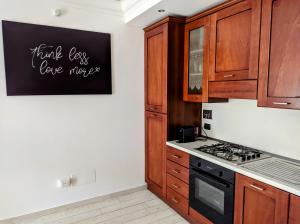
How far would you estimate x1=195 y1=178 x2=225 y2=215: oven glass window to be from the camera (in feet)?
6.35

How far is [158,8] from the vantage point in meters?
2.21

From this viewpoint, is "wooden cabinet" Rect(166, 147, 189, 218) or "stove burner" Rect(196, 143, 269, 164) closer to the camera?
"stove burner" Rect(196, 143, 269, 164)

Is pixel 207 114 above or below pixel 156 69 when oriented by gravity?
below

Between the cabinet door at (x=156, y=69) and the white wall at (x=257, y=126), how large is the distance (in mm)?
612

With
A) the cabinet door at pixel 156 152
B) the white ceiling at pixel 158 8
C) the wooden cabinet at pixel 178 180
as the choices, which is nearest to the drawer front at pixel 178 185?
the wooden cabinet at pixel 178 180

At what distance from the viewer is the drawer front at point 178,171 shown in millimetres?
2324

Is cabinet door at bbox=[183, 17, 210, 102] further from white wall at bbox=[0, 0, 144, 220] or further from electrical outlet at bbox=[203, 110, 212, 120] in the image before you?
white wall at bbox=[0, 0, 144, 220]

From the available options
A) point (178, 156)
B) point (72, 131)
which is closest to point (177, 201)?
point (178, 156)

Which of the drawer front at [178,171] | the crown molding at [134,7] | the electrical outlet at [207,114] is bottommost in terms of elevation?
the drawer front at [178,171]

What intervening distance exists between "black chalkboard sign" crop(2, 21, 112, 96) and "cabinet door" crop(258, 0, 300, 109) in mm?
1739

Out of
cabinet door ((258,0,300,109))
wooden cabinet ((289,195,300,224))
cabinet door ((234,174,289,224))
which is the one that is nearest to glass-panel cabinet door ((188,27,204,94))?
cabinet door ((258,0,300,109))

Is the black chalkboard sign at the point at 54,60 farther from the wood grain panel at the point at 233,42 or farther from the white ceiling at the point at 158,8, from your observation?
the wood grain panel at the point at 233,42

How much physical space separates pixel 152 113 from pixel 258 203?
1.60 m

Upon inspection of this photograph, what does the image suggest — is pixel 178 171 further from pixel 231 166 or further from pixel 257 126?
pixel 257 126
